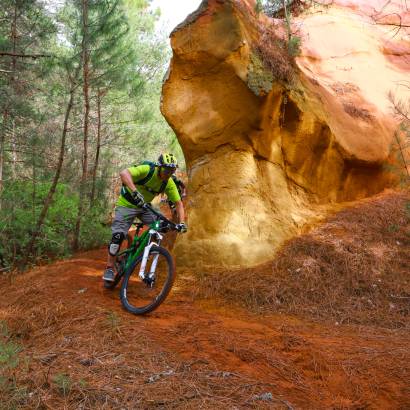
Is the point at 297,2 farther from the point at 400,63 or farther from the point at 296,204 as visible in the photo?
the point at 296,204

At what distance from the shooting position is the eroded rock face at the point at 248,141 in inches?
315

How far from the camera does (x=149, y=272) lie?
5445 mm

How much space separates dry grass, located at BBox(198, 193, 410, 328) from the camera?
6.60m

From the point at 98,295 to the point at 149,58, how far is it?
17.5 metres

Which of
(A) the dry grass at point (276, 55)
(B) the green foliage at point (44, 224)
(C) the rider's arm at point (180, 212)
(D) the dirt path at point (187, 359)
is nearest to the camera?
(D) the dirt path at point (187, 359)

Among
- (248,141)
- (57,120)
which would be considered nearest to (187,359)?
(248,141)

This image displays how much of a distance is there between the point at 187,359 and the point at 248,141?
5119mm

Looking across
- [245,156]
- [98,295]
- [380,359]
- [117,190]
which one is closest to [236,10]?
[245,156]

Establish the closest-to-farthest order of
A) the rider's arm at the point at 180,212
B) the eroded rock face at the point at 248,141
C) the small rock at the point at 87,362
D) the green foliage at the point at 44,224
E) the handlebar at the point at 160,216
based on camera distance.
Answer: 1. the small rock at the point at 87,362
2. the handlebar at the point at 160,216
3. the rider's arm at the point at 180,212
4. the eroded rock face at the point at 248,141
5. the green foliage at the point at 44,224

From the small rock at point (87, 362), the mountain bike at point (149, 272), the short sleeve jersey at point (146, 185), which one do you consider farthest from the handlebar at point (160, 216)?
the small rock at point (87, 362)

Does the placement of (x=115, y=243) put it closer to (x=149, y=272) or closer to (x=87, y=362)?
(x=149, y=272)

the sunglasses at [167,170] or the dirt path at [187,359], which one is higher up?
the sunglasses at [167,170]

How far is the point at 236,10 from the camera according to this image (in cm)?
830

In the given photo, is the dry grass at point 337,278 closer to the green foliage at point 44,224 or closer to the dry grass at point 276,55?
the dry grass at point 276,55
